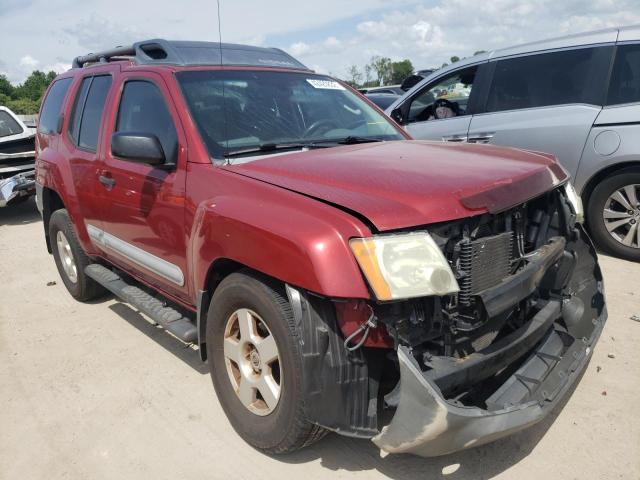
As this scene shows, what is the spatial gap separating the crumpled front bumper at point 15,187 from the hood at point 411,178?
694cm

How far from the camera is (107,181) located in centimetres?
371

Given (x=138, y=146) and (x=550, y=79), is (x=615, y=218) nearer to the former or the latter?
(x=550, y=79)

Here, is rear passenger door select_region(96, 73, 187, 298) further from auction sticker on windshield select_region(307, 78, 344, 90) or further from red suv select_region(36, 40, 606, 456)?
auction sticker on windshield select_region(307, 78, 344, 90)

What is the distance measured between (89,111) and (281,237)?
109 inches

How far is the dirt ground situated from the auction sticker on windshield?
2.04 m

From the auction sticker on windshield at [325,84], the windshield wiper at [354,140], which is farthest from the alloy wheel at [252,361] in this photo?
the auction sticker on windshield at [325,84]

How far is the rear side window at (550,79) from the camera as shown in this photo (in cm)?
514

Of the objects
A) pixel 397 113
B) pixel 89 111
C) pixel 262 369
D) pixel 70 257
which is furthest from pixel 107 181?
pixel 397 113

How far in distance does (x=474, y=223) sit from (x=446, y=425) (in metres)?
0.83

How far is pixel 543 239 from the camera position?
113 inches

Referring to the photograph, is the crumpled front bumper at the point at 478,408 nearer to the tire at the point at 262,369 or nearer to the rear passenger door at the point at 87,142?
the tire at the point at 262,369

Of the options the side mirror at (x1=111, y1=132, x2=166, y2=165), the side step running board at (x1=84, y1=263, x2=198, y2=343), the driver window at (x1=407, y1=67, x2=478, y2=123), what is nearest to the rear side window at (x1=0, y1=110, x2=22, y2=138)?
the side step running board at (x1=84, y1=263, x2=198, y2=343)

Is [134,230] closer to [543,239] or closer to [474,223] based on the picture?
[474,223]

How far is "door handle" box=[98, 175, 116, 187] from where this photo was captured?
3646 millimetres
